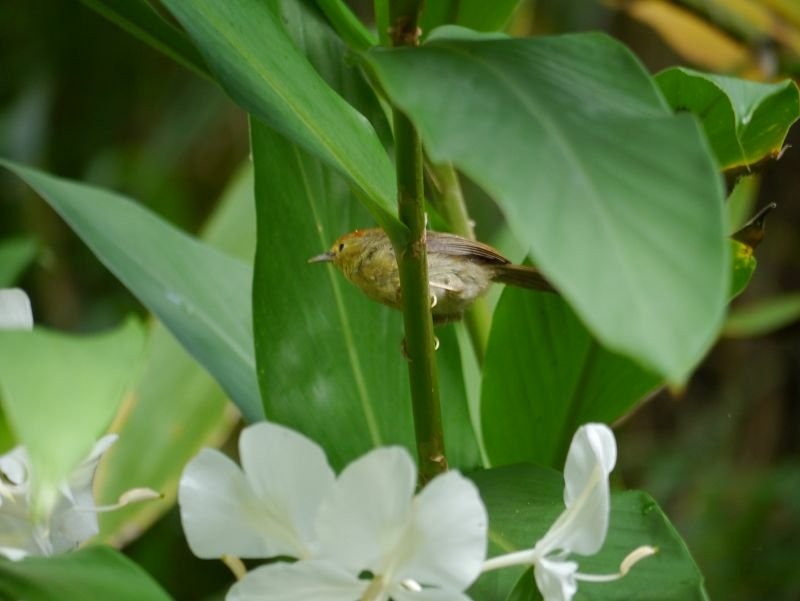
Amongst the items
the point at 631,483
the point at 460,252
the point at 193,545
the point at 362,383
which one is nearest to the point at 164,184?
the point at 631,483

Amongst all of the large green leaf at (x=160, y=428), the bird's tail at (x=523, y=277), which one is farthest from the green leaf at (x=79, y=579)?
the large green leaf at (x=160, y=428)

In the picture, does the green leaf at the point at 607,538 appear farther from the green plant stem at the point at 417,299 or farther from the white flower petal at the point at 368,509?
the white flower petal at the point at 368,509

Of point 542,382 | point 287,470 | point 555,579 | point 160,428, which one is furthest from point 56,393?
point 160,428

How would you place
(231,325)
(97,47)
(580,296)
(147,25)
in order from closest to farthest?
1. (580,296)
2. (147,25)
3. (231,325)
4. (97,47)

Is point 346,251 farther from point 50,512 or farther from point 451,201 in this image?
point 50,512

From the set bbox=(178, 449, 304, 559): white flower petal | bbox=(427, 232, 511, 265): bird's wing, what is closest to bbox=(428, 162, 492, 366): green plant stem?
bbox=(427, 232, 511, 265): bird's wing

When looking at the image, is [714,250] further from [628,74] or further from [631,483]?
[631,483]

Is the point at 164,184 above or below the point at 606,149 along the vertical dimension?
below
